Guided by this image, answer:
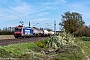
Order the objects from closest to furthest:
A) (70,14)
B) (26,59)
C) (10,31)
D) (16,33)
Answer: (26,59), (16,33), (10,31), (70,14)

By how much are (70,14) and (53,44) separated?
10135cm

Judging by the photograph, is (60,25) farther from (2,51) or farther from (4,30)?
(2,51)

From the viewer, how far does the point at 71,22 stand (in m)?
122

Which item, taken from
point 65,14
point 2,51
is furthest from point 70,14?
point 2,51

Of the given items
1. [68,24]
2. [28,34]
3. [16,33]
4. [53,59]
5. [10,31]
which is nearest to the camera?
[53,59]

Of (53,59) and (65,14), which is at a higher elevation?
(65,14)

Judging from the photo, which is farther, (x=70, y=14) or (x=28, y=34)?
(x=70, y=14)

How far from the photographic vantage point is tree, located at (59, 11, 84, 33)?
400 feet

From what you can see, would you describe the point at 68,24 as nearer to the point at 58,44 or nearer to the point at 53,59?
the point at 58,44

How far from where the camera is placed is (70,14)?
12988cm

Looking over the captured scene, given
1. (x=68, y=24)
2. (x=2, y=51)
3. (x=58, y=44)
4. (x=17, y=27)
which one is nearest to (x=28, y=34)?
(x=17, y=27)

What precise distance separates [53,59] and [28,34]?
5048 cm

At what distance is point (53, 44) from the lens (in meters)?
29.9

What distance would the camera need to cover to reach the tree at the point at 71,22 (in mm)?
122000
